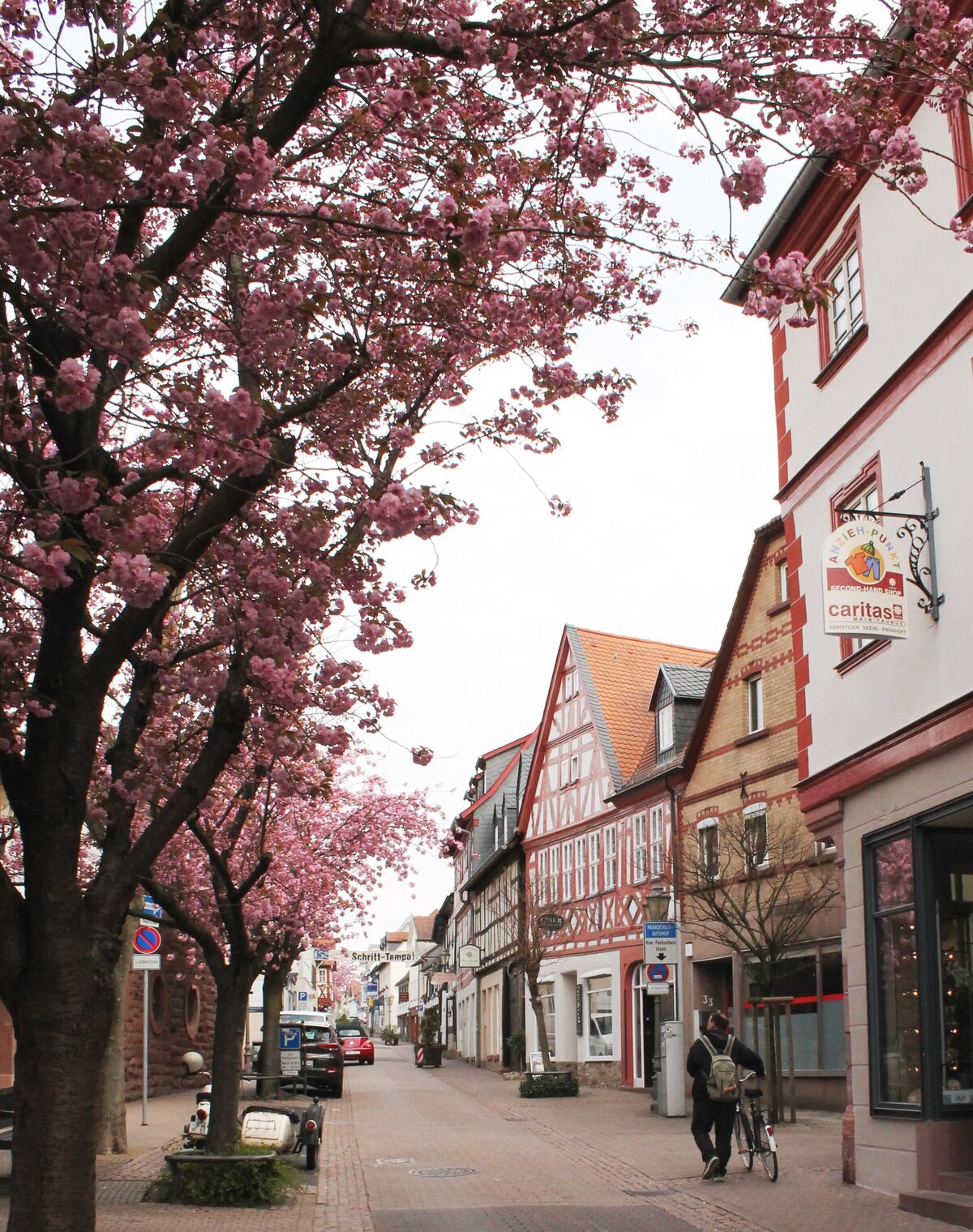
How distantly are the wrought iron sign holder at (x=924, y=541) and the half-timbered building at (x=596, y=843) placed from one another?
18.7 meters

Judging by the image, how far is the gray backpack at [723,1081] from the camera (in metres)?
14.2

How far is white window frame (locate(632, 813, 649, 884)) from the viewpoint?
32562mm

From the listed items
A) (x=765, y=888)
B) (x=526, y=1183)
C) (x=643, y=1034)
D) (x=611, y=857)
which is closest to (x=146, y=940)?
(x=526, y=1183)

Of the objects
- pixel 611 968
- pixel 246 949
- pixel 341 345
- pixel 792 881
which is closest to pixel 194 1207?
pixel 246 949

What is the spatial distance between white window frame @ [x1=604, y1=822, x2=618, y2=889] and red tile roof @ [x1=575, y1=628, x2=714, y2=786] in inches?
52.1

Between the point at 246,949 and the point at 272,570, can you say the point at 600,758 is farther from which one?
the point at 272,570

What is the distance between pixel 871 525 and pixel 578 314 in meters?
5.06

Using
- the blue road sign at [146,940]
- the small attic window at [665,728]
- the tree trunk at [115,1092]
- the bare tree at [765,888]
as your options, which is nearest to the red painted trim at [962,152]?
the tree trunk at [115,1092]

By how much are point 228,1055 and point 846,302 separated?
9.85 m

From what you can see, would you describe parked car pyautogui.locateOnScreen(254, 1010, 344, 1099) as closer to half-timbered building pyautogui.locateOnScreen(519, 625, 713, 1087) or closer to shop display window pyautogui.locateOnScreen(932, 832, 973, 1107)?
half-timbered building pyautogui.locateOnScreen(519, 625, 713, 1087)

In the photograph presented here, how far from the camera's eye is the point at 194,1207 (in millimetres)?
12719

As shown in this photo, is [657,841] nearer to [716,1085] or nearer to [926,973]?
[716,1085]

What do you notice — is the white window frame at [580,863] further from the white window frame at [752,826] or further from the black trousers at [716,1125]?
the black trousers at [716,1125]

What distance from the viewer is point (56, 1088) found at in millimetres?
6824
